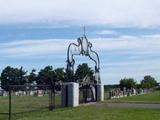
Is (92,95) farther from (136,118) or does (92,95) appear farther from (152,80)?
(152,80)

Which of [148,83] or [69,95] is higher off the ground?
[148,83]

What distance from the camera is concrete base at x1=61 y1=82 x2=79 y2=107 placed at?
31.3 m

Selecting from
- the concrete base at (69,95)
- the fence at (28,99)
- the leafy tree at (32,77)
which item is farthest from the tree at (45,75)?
the concrete base at (69,95)

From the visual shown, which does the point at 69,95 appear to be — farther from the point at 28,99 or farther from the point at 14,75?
the point at 14,75

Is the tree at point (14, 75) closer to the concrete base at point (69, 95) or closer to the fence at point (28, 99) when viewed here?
the fence at point (28, 99)

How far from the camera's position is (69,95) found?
31.5 metres

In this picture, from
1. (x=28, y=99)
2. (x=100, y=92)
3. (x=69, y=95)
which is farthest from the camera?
(x=28, y=99)

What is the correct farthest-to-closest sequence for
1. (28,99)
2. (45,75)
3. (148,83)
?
(148,83), (45,75), (28,99)

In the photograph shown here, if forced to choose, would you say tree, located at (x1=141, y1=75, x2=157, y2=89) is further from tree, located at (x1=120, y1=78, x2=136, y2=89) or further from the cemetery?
the cemetery

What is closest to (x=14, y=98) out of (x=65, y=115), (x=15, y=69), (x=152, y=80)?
(x=65, y=115)

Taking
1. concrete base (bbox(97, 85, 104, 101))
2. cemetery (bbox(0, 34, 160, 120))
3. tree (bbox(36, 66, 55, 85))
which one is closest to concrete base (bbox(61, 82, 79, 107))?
cemetery (bbox(0, 34, 160, 120))

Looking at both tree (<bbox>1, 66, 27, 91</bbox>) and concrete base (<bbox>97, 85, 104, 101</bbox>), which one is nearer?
concrete base (<bbox>97, 85, 104, 101</bbox>)

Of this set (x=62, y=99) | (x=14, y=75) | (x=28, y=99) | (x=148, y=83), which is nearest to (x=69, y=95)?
(x=62, y=99)

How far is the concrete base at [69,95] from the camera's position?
31328 millimetres
